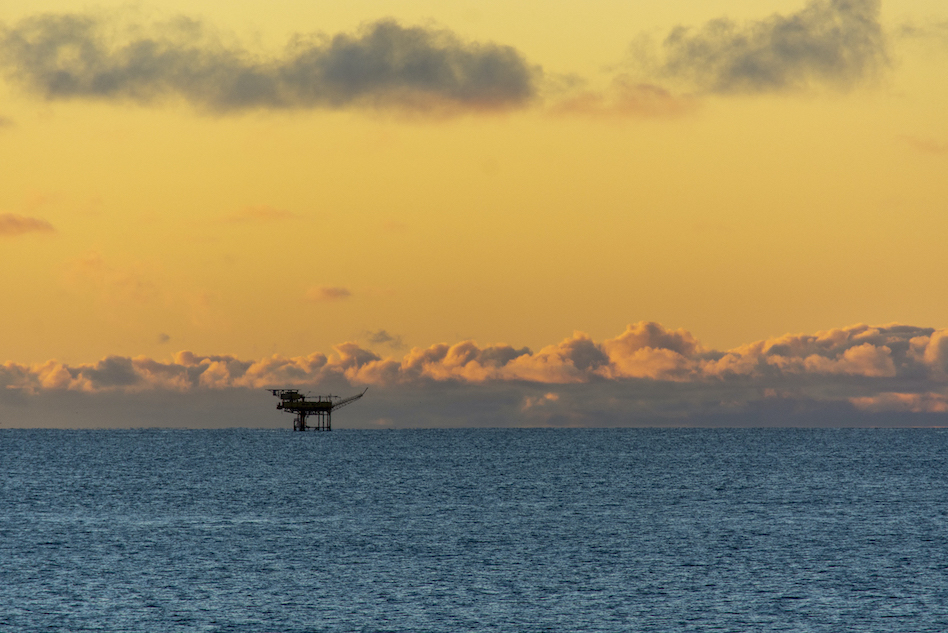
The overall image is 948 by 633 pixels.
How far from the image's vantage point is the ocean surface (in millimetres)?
47000

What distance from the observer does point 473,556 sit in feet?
206

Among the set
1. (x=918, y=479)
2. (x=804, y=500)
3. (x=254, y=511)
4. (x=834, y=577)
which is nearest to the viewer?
(x=834, y=577)

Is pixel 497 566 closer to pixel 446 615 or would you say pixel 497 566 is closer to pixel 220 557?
pixel 446 615

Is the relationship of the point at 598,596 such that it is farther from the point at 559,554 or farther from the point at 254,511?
the point at 254,511

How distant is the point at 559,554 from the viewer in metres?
63.5

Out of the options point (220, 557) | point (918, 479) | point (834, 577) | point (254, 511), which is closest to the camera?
point (834, 577)

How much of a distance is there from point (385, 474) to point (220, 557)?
2965 inches

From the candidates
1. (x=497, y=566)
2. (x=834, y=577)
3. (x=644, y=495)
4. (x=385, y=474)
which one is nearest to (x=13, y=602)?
(x=497, y=566)

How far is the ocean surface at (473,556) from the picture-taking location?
47000 mm

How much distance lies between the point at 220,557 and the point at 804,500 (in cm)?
5921

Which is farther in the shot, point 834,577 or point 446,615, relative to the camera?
point 834,577

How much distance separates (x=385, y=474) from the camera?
13738 cm

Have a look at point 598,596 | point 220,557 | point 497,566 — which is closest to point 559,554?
point 497,566

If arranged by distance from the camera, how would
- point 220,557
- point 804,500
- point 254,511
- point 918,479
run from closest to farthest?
point 220,557
point 254,511
point 804,500
point 918,479
